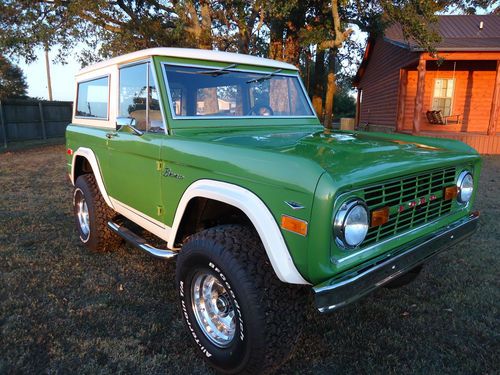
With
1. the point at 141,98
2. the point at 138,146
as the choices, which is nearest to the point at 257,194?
the point at 138,146

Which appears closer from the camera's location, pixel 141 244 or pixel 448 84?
pixel 141 244

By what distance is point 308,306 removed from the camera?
3145 mm

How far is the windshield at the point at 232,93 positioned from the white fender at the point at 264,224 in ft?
3.13

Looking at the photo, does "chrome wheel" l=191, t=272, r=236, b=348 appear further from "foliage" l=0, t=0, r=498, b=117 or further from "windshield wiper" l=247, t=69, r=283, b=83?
"foliage" l=0, t=0, r=498, b=117

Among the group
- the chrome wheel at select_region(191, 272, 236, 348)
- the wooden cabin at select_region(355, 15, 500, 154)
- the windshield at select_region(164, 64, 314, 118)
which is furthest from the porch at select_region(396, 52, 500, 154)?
the chrome wheel at select_region(191, 272, 236, 348)

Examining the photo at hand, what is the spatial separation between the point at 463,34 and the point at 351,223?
619 inches

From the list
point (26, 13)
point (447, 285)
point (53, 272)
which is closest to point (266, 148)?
point (447, 285)

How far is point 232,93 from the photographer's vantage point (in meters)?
3.29

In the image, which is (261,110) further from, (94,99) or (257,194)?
(94,99)

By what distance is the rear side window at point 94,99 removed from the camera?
384 centimetres

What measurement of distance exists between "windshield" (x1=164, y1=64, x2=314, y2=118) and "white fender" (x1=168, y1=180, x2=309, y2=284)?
955 mm

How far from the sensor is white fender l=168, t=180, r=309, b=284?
192 centimetres

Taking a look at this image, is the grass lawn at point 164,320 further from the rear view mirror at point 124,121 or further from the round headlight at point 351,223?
the rear view mirror at point 124,121

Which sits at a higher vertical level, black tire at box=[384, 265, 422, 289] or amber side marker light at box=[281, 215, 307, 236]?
amber side marker light at box=[281, 215, 307, 236]
